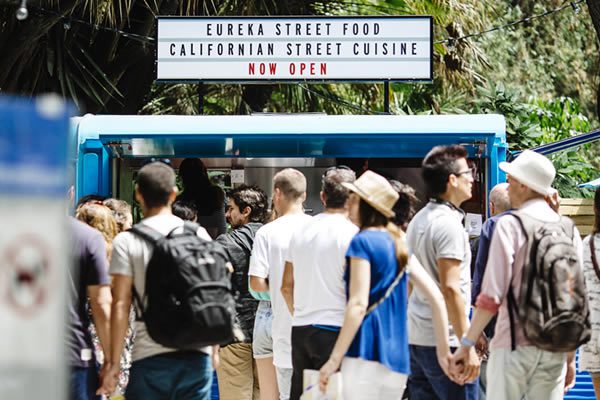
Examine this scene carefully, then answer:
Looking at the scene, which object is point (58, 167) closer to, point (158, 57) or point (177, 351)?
point (177, 351)

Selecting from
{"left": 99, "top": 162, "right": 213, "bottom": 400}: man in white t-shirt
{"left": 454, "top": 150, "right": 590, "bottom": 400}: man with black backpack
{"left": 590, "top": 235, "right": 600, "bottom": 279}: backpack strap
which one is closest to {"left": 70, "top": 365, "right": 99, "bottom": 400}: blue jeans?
{"left": 99, "top": 162, "right": 213, "bottom": 400}: man in white t-shirt

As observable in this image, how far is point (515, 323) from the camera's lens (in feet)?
18.1

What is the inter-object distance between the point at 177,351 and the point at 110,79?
9231mm

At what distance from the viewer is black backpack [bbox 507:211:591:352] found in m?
5.38

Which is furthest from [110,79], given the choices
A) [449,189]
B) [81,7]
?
[449,189]

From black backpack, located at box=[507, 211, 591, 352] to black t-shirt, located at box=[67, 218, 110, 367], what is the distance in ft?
6.75

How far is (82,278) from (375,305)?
56.7 inches

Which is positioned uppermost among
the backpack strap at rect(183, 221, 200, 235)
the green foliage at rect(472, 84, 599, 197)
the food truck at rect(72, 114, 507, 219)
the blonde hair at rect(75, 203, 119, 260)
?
the green foliage at rect(472, 84, 599, 197)

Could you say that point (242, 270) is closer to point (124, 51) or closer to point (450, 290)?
point (450, 290)

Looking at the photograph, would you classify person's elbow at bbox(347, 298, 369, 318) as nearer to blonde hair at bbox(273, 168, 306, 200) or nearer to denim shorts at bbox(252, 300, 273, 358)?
blonde hair at bbox(273, 168, 306, 200)

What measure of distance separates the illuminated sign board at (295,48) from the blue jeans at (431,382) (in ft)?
17.1

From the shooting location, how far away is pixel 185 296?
5.19 metres

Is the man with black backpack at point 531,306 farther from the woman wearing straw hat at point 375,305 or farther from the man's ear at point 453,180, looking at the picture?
the man's ear at point 453,180

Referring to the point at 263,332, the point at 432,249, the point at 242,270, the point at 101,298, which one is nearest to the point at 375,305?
the point at 432,249
